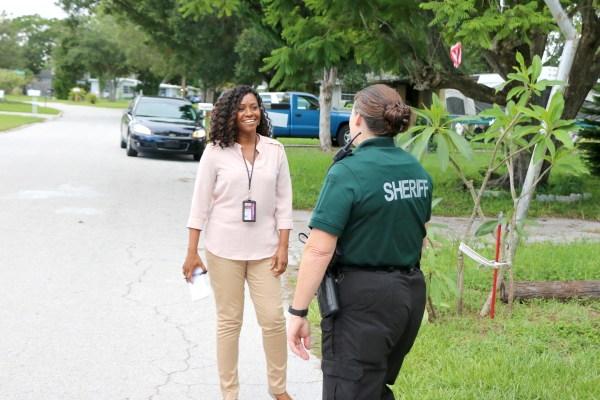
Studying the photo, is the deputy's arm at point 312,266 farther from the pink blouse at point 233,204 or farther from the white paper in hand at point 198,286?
the white paper in hand at point 198,286

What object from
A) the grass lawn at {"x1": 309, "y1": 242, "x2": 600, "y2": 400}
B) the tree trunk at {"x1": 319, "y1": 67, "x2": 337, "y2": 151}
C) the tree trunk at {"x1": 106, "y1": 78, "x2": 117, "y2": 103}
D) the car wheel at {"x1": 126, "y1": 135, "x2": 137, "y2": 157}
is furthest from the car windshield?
the tree trunk at {"x1": 106, "y1": 78, "x2": 117, "y2": 103}

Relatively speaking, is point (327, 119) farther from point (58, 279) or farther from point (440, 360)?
point (440, 360)

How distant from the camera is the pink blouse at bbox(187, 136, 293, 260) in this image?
4.10 metres

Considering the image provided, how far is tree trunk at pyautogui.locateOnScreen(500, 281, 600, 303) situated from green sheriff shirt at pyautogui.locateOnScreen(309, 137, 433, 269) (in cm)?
352

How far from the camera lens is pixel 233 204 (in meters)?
4.11

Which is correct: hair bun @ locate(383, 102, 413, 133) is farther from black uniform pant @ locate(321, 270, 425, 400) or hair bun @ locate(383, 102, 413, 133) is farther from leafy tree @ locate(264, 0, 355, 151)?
leafy tree @ locate(264, 0, 355, 151)

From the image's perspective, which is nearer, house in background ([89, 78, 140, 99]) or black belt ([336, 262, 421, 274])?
black belt ([336, 262, 421, 274])

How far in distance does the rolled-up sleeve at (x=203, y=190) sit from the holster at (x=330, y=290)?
51.2 inches

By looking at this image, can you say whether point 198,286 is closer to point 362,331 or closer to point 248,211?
point 248,211

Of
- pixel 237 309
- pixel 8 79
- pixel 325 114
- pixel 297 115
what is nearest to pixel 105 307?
pixel 237 309

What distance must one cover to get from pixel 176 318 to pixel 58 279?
5.33 feet

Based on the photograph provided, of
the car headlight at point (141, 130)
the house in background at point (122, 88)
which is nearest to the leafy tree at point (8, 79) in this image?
the house in background at point (122, 88)

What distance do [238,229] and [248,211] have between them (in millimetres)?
113

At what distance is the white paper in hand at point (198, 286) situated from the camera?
4.20 metres
